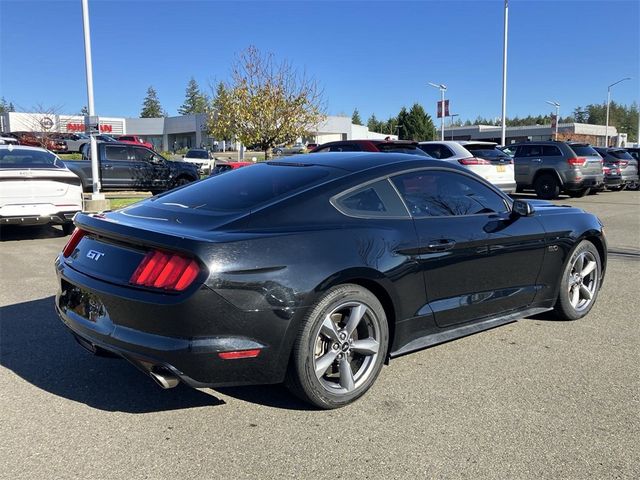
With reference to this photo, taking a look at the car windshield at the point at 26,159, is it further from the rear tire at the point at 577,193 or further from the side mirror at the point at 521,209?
the rear tire at the point at 577,193

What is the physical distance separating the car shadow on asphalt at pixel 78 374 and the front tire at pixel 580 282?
3.20 meters

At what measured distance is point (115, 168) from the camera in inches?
653

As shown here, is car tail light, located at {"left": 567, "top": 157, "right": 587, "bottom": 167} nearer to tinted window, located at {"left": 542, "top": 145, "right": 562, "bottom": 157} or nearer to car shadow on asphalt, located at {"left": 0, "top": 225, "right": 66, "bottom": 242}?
A: tinted window, located at {"left": 542, "top": 145, "right": 562, "bottom": 157}

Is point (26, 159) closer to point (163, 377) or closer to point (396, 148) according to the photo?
point (396, 148)

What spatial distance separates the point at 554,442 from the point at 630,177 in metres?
22.1

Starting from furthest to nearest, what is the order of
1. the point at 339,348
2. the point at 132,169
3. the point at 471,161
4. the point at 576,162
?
the point at 576,162
the point at 132,169
the point at 471,161
the point at 339,348

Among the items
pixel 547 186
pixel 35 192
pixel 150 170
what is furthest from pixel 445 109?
pixel 35 192

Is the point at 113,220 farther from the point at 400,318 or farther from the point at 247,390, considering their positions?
the point at 400,318

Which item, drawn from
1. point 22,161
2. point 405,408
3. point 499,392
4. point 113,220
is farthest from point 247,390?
point 22,161

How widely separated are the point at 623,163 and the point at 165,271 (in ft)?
73.9

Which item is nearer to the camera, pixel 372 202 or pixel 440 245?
pixel 372 202

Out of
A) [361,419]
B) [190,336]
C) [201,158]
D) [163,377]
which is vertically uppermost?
[201,158]

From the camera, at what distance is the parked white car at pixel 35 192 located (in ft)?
29.2

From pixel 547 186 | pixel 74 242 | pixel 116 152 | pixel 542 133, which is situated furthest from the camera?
pixel 542 133
